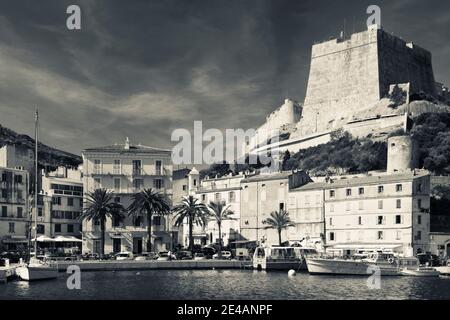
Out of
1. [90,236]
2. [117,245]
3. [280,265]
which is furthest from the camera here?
[117,245]

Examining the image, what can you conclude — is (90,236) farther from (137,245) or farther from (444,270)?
(444,270)

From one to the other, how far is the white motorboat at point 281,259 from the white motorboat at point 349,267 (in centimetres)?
512

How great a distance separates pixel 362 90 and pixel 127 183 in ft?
243

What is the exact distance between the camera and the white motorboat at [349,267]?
219 feet

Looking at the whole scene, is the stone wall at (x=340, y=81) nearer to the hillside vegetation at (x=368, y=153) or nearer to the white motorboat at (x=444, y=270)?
the hillside vegetation at (x=368, y=153)

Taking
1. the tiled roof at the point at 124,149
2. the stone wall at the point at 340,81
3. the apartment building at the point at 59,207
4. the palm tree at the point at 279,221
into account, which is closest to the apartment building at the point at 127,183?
the tiled roof at the point at 124,149

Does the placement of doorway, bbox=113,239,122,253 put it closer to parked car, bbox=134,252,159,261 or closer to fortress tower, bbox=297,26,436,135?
parked car, bbox=134,252,159,261

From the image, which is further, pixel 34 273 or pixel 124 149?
pixel 124 149

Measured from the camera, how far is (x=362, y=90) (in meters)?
149

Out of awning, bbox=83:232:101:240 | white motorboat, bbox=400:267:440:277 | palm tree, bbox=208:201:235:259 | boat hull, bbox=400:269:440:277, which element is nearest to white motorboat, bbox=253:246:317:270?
white motorboat, bbox=400:267:440:277

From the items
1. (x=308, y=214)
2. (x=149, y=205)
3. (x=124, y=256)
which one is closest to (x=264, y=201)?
(x=308, y=214)

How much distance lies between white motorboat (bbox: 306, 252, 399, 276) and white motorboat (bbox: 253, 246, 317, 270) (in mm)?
5122

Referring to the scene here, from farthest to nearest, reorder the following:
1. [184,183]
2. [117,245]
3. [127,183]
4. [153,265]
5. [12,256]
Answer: [184,183] < [127,183] < [117,245] < [12,256] < [153,265]
